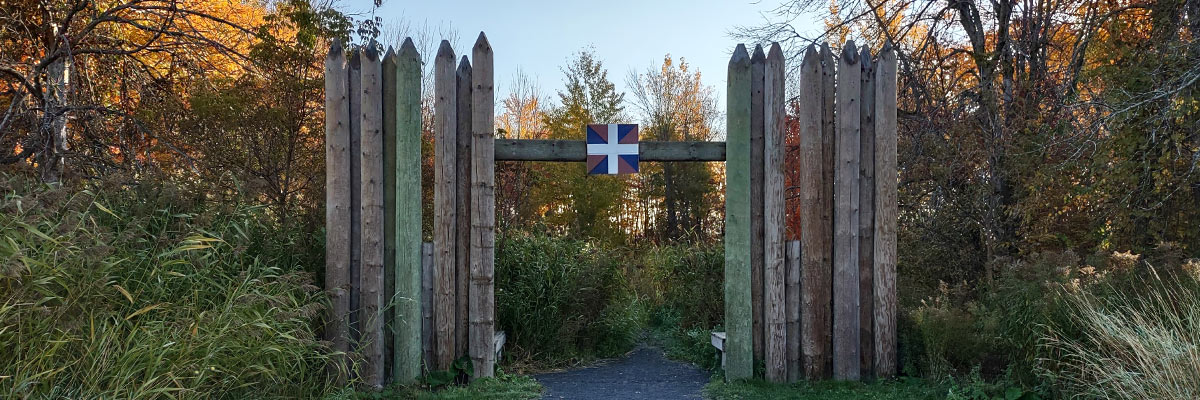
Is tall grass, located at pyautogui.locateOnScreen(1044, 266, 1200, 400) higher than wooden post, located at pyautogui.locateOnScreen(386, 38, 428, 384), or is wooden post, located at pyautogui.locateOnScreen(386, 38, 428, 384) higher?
wooden post, located at pyautogui.locateOnScreen(386, 38, 428, 384)

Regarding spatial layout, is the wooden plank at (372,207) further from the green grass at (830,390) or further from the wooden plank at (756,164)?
the wooden plank at (756,164)

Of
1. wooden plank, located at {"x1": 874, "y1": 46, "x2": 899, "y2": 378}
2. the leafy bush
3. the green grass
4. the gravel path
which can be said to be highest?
wooden plank, located at {"x1": 874, "y1": 46, "x2": 899, "y2": 378}

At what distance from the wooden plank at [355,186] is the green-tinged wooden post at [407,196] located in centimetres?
24

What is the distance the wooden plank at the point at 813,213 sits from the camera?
598 cm

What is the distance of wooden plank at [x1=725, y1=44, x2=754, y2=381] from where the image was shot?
19.5ft

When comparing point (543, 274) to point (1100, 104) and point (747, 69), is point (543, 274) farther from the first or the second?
point (1100, 104)

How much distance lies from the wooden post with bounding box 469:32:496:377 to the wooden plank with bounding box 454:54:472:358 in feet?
0.17

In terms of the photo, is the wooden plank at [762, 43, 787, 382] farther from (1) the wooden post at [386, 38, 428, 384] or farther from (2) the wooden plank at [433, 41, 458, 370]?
(1) the wooden post at [386, 38, 428, 384]

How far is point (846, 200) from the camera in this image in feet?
19.6

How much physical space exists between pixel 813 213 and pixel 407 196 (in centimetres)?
287

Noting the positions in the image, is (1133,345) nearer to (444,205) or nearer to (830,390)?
(830,390)

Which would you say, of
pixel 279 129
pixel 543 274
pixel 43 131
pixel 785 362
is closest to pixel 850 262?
pixel 785 362

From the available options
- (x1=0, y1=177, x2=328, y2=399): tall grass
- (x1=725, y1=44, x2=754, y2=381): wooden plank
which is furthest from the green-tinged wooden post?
(x1=725, y1=44, x2=754, y2=381): wooden plank

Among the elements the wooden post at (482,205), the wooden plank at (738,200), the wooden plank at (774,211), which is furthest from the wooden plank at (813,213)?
the wooden post at (482,205)
